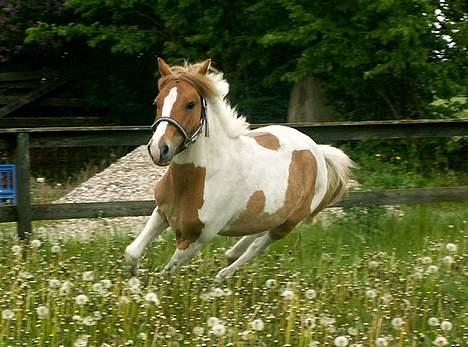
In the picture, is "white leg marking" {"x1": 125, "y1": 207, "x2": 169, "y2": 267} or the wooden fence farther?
the wooden fence

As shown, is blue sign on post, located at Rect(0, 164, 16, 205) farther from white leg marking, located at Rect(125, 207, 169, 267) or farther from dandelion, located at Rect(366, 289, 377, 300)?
dandelion, located at Rect(366, 289, 377, 300)

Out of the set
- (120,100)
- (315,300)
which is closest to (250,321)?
(315,300)

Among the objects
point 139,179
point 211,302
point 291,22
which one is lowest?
point 139,179

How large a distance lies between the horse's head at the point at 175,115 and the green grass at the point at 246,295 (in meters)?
0.78

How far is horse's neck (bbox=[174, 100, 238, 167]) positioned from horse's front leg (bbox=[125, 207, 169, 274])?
40 cm

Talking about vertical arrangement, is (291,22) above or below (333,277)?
above

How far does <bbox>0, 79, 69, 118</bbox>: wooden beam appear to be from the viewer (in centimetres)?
1578

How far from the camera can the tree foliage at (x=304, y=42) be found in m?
11.6

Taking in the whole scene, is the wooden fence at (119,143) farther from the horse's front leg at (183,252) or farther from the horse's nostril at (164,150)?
the horse's nostril at (164,150)

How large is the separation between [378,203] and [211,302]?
329 cm

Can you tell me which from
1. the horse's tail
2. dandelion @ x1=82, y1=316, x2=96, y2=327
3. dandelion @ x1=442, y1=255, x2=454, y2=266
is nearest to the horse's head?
dandelion @ x1=82, y1=316, x2=96, y2=327

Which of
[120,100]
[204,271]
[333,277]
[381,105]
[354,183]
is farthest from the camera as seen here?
[120,100]

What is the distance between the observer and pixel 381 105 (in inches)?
524

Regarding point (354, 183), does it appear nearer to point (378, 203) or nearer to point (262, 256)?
point (378, 203)
